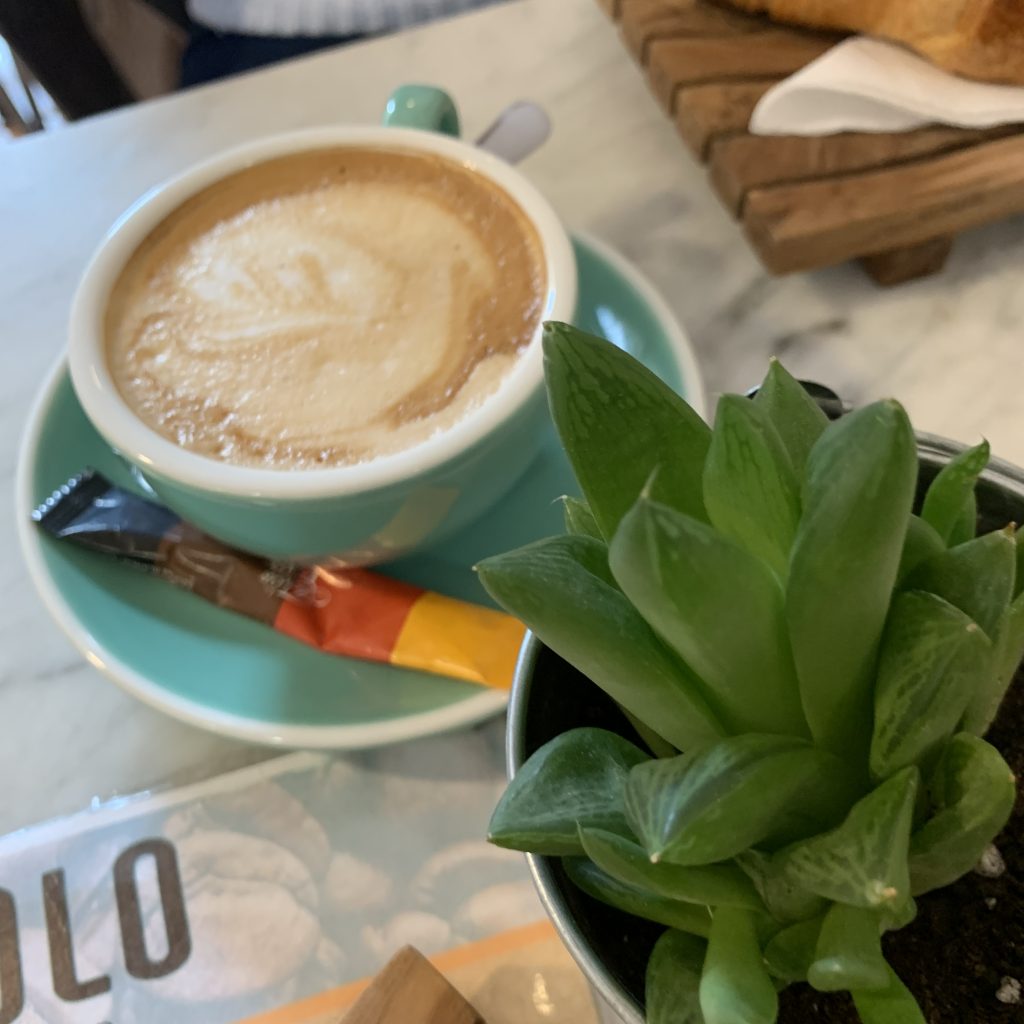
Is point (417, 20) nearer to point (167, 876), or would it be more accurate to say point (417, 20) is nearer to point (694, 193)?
point (694, 193)

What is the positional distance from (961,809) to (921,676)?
0.03 meters

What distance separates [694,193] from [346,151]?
0.71 feet

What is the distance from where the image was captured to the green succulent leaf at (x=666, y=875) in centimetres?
18

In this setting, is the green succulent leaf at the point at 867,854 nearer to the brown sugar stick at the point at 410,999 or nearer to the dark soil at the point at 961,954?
the dark soil at the point at 961,954

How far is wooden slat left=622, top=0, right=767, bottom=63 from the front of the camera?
0.60 m

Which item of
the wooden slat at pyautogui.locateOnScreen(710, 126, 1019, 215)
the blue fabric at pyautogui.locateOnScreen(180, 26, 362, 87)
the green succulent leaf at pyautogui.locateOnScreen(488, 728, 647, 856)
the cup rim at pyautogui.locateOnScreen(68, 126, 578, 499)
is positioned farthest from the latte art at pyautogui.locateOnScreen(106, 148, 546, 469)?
the blue fabric at pyautogui.locateOnScreen(180, 26, 362, 87)

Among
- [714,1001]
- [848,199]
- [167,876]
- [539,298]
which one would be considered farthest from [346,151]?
[714,1001]

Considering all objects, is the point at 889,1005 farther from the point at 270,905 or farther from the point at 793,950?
the point at 270,905

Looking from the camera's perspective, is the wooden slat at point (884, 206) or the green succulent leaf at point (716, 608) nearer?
the green succulent leaf at point (716, 608)

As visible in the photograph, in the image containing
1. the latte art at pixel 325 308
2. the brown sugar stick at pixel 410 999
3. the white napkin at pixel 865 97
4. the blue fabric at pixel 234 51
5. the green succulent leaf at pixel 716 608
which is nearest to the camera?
the green succulent leaf at pixel 716 608

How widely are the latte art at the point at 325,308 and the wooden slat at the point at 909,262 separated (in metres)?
0.19

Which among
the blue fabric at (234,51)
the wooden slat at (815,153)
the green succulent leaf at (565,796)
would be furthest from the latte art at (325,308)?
the blue fabric at (234,51)

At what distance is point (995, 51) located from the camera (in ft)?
1.73

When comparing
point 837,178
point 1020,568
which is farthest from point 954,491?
point 837,178
